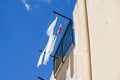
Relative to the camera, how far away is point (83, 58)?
26.3 ft

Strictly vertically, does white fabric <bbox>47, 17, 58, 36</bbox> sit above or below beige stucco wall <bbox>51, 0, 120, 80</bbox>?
above

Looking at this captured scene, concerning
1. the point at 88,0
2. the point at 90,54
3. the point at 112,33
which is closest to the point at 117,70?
the point at 112,33

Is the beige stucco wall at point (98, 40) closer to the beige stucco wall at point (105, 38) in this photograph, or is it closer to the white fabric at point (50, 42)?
the beige stucco wall at point (105, 38)

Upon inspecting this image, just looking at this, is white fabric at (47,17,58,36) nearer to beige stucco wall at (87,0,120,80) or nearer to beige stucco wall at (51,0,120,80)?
beige stucco wall at (51,0,120,80)

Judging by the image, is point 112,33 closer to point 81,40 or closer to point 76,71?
point 81,40

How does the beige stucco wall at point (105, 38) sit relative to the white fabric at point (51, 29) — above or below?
below

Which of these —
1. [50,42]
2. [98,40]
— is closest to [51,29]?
[50,42]

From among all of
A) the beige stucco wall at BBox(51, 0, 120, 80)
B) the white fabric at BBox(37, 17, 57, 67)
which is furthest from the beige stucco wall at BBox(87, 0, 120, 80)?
the white fabric at BBox(37, 17, 57, 67)

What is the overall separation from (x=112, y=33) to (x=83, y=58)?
1.96m

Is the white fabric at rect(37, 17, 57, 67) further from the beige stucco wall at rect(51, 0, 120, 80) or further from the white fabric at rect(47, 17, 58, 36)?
the beige stucco wall at rect(51, 0, 120, 80)

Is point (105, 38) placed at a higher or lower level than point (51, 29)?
lower

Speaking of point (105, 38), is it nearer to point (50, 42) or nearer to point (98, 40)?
point (98, 40)

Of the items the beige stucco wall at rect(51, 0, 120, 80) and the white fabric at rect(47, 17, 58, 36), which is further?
the white fabric at rect(47, 17, 58, 36)

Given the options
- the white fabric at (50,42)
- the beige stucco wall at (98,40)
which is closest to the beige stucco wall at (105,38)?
the beige stucco wall at (98,40)
